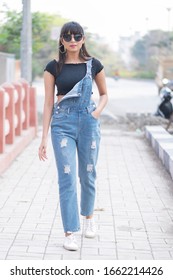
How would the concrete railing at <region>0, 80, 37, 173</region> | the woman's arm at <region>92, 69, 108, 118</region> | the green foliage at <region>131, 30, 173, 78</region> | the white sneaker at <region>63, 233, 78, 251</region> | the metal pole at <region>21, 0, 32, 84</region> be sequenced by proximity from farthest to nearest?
the green foliage at <region>131, 30, 173, 78</region>
the metal pole at <region>21, 0, 32, 84</region>
the concrete railing at <region>0, 80, 37, 173</region>
the woman's arm at <region>92, 69, 108, 118</region>
the white sneaker at <region>63, 233, 78, 251</region>

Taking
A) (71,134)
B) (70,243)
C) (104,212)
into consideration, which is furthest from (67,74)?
(104,212)

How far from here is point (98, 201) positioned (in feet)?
26.7

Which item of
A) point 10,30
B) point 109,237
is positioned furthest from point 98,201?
point 10,30

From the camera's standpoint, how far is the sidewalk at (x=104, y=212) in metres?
5.92

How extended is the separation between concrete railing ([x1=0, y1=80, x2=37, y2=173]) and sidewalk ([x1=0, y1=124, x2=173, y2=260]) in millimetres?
240

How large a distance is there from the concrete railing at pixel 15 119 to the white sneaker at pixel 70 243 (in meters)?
4.08

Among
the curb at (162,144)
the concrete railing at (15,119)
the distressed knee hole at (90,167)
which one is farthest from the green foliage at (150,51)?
the distressed knee hole at (90,167)

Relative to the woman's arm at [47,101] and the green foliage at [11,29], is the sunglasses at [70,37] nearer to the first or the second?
the woman's arm at [47,101]

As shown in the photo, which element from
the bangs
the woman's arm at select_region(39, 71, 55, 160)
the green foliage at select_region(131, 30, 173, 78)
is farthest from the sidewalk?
the green foliage at select_region(131, 30, 173, 78)

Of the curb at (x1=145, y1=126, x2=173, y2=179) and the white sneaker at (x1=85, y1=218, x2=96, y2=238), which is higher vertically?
the white sneaker at (x1=85, y1=218, x2=96, y2=238)

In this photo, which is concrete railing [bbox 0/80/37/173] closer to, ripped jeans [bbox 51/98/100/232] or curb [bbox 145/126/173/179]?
curb [bbox 145/126/173/179]

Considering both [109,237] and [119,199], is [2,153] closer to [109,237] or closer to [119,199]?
[119,199]

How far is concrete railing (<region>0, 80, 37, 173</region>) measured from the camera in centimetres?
1038

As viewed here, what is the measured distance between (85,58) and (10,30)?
15.4 metres
